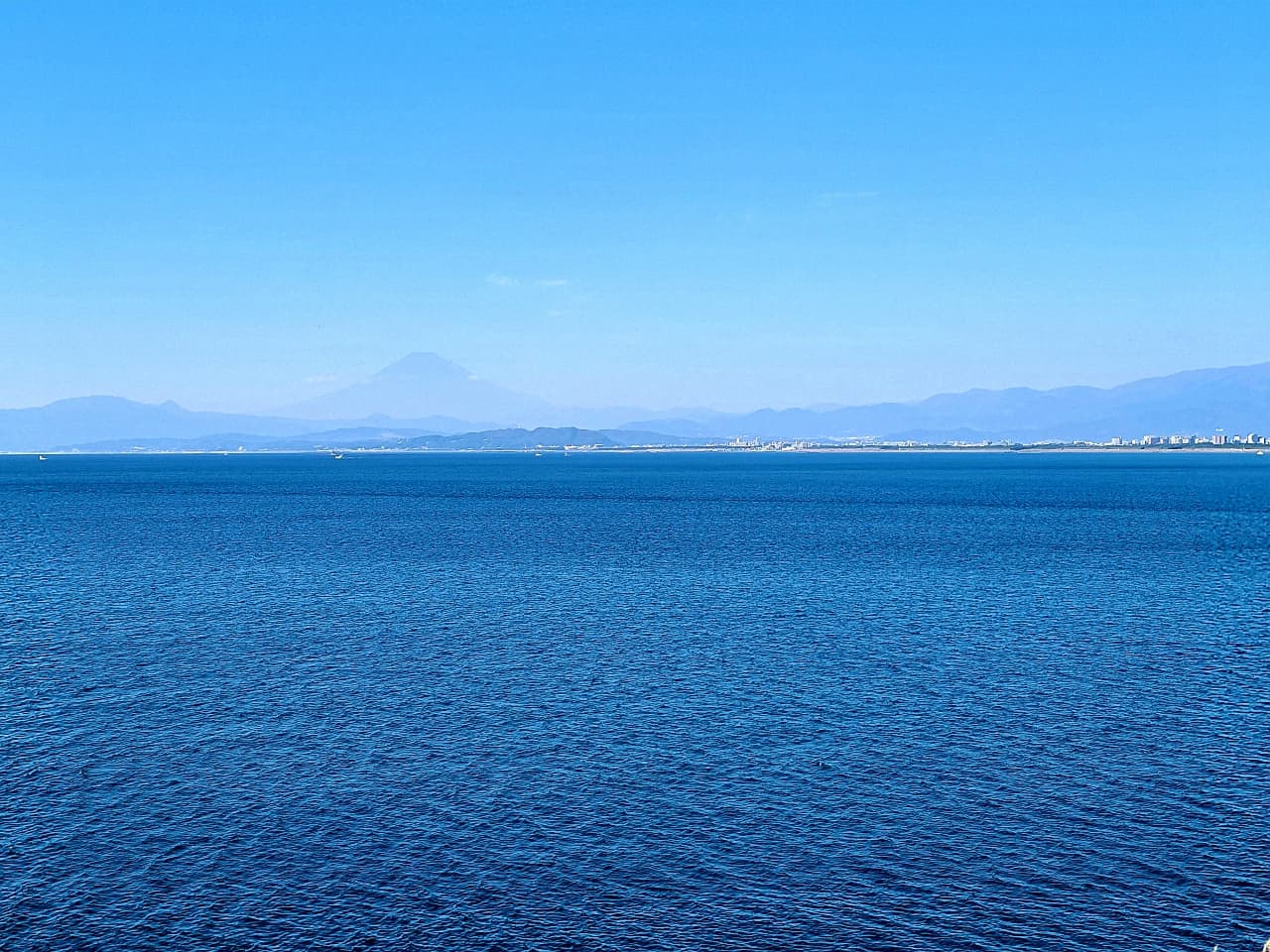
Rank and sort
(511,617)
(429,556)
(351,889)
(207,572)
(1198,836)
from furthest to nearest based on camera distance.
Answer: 1. (429,556)
2. (207,572)
3. (511,617)
4. (1198,836)
5. (351,889)

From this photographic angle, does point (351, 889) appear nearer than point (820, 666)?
Yes

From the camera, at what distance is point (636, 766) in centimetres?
5106

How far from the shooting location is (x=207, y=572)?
113250 mm

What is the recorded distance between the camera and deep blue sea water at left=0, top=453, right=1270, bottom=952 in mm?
36875

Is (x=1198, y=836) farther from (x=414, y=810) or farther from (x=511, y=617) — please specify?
(x=511, y=617)

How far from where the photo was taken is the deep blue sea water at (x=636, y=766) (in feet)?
121

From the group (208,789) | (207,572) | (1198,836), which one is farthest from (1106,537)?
(208,789)

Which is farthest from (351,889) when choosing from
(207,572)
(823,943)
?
(207,572)

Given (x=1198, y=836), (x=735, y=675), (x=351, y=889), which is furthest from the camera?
(x=735, y=675)

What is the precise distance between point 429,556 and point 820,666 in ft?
235

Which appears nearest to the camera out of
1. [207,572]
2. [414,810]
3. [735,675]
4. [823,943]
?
[823,943]

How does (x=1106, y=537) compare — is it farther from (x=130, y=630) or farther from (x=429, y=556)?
(x=130, y=630)

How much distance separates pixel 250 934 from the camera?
35438mm

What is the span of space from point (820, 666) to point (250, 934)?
145 ft
